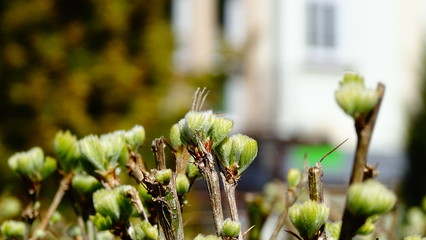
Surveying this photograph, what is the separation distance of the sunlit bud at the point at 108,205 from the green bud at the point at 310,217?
192 mm

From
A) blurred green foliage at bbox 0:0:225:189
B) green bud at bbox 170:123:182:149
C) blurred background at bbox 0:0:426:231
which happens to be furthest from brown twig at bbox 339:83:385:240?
blurred green foliage at bbox 0:0:225:189

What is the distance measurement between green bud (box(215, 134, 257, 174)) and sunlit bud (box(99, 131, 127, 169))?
0.14 m

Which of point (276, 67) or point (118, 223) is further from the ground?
point (118, 223)

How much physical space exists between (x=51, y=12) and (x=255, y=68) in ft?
22.5

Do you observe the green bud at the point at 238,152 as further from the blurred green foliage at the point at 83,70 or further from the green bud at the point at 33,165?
the blurred green foliage at the point at 83,70

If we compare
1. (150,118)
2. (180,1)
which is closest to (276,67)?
(180,1)

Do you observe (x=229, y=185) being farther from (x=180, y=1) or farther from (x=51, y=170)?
(x=180, y=1)

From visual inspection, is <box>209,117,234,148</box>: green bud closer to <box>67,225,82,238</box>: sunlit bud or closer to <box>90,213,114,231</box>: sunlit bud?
<box>90,213,114,231</box>: sunlit bud

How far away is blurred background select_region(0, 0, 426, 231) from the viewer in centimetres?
477

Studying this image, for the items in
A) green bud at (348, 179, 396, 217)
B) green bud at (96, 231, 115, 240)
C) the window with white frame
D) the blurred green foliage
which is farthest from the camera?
the window with white frame

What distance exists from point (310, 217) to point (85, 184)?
0.32 m

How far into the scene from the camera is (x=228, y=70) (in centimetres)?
1059

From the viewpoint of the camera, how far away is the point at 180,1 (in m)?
11.4

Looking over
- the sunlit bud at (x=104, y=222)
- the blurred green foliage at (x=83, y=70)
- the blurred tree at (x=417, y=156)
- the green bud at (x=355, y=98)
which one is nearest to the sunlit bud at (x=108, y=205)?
the sunlit bud at (x=104, y=222)
